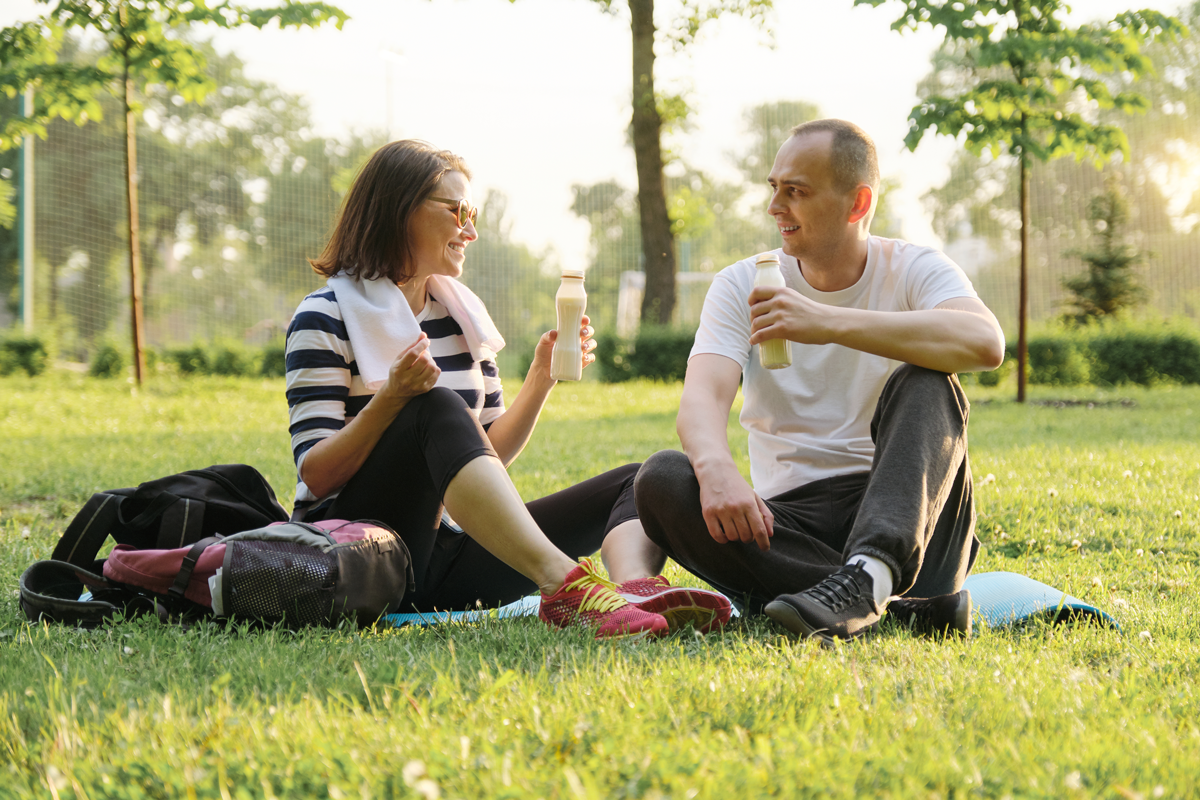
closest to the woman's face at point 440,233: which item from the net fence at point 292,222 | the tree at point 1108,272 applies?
the net fence at point 292,222

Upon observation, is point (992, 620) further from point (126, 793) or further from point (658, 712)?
point (126, 793)

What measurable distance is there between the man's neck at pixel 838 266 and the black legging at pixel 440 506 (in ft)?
2.46

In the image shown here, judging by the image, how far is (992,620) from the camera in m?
2.53

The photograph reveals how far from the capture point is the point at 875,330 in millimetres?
2408

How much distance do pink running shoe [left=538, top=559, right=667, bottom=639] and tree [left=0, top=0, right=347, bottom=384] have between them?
820cm

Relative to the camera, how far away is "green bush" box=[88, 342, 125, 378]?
1370 cm

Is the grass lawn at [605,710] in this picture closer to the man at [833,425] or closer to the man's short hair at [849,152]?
the man at [833,425]

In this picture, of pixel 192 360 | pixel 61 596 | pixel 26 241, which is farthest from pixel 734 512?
pixel 26 241

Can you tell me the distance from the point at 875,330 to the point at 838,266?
418 mm

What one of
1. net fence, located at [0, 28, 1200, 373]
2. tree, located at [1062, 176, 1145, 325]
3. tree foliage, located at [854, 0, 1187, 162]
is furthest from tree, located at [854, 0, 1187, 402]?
tree, located at [1062, 176, 1145, 325]

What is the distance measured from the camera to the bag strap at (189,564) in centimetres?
235

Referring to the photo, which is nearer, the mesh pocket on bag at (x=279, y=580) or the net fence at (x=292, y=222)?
the mesh pocket on bag at (x=279, y=580)

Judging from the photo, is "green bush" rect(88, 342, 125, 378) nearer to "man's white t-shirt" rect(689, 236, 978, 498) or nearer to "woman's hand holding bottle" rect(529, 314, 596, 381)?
"woman's hand holding bottle" rect(529, 314, 596, 381)

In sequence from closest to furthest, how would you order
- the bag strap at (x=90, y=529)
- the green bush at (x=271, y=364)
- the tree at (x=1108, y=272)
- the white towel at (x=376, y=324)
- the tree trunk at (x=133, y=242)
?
1. the bag strap at (x=90, y=529)
2. the white towel at (x=376, y=324)
3. the tree trunk at (x=133, y=242)
4. the green bush at (x=271, y=364)
5. the tree at (x=1108, y=272)
